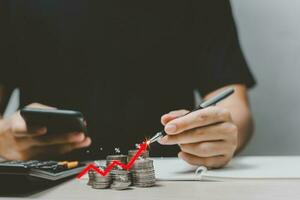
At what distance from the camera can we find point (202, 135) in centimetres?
54

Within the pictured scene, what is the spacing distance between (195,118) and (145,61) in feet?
1.61

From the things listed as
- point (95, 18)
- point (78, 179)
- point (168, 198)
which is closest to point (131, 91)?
point (95, 18)

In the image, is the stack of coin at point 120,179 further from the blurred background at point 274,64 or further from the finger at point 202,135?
the blurred background at point 274,64

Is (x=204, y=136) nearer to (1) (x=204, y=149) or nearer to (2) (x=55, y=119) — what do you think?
(1) (x=204, y=149)

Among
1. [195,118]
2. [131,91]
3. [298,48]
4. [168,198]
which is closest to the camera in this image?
[168,198]

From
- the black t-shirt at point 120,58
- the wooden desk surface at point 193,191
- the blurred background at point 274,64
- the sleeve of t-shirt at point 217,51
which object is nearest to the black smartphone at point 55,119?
the wooden desk surface at point 193,191

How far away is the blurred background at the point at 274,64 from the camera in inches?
42.7

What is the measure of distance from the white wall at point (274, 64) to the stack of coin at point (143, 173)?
0.72m

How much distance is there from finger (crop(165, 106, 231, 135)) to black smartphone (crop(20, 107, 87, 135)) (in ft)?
0.52

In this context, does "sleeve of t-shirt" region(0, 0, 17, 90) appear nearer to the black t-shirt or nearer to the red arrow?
the black t-shirt

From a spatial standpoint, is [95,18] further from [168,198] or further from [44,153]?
[168,198]

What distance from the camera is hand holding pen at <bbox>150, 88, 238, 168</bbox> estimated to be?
1.67ft

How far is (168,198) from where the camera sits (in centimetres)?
41

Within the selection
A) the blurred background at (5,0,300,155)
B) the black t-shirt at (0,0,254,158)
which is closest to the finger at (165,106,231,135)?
the black t-shirt at (0,0,254,158)
